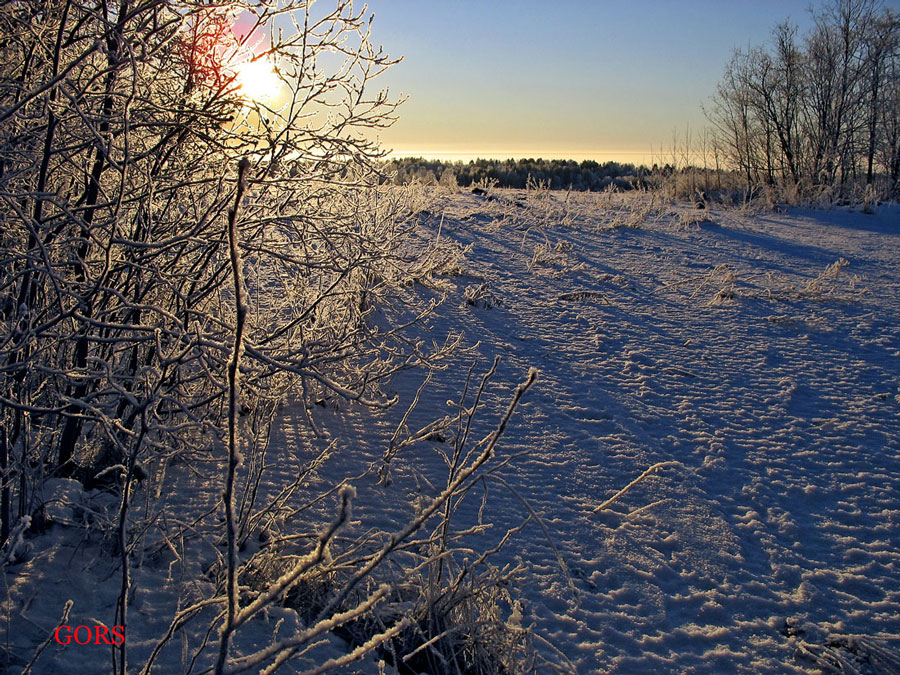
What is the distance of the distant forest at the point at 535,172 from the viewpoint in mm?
18531

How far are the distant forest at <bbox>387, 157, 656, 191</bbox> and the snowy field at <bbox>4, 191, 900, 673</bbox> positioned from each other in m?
10.8

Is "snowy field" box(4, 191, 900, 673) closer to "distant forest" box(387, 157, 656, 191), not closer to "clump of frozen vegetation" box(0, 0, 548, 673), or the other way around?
"clump of frozen vegetation" box(0, 0, 548, 673)

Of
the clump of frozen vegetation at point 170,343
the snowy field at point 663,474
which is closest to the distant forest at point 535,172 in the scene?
the snowy field at point 663,474

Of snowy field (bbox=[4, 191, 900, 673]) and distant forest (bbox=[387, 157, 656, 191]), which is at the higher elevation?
distant forest (bbox=[387, 157, 656, 191])

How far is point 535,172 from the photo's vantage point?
21.1m

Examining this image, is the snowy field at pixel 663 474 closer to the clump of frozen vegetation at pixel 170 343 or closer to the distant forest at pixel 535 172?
the clump of frozen vegetation at pixel 170 343

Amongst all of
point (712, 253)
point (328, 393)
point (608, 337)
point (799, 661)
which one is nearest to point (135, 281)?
point (328, 393)

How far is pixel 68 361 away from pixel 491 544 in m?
1.89

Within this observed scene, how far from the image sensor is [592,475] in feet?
10.2

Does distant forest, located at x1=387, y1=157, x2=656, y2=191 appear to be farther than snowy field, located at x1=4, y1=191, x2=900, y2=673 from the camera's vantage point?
Yes

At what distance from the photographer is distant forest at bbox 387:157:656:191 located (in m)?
18.5

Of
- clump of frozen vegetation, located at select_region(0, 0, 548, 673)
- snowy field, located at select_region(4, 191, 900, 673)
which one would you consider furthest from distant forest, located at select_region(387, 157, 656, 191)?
clump of frozen vegetation, located at select_region(0, 0, 548, 673)

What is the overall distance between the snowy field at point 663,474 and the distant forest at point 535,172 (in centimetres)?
1077

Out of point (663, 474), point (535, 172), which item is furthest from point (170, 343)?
point (535, 172)
